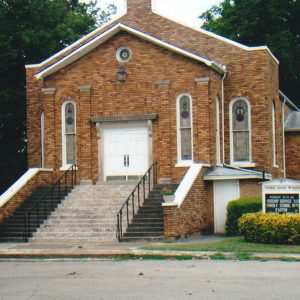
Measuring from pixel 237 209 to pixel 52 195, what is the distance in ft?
21.1

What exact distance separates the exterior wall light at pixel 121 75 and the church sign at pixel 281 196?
318 inches

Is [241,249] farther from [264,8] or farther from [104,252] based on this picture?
[264,8]

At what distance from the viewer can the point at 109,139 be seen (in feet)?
95.8

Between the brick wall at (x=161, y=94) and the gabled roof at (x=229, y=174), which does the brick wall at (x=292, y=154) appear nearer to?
the brick wall at (x=161, y=94)

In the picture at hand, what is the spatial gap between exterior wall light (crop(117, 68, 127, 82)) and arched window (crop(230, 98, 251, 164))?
14.3ft

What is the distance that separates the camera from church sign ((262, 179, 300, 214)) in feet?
74.5

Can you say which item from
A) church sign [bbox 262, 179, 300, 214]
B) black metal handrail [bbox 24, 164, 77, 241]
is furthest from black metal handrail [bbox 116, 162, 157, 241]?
church sign [bbox 262, 179, 300, 214]

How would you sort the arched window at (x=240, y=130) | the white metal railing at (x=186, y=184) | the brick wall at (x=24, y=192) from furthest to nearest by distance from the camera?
1. the arched window at (x=240, y=130)
2. the brick wall at (x=24, y=192)
3. the white metal railing at (x=186, y=184)

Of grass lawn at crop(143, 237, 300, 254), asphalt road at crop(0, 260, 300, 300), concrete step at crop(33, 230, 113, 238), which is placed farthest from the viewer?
concrete step at crop(33, 230, 113, 238)

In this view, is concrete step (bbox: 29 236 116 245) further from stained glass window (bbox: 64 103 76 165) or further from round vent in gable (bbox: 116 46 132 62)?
round vent in gable (bbox: 116 46 132 62)

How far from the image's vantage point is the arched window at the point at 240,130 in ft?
97.9

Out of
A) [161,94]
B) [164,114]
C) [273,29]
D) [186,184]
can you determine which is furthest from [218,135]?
[273,29]

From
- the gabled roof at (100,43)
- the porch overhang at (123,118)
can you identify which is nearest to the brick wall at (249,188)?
the porch overhang at (123,118)

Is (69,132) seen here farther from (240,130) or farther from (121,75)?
(240,130)
